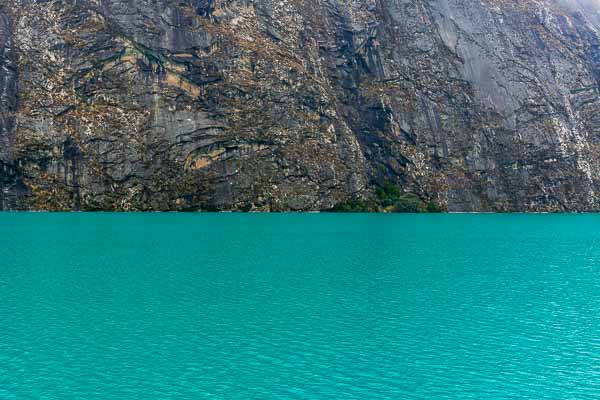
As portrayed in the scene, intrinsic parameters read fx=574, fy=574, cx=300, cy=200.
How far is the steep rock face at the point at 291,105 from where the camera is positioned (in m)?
127

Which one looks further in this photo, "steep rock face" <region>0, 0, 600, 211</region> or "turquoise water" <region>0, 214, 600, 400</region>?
"steep rock face" <region>0, 0, 600, 211</region>

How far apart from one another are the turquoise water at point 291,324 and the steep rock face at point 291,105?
68.7 m

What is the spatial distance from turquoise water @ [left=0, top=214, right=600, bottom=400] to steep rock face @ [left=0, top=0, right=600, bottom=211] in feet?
225

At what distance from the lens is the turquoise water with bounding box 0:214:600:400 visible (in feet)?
70.1

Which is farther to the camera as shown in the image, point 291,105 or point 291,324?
point 291,105

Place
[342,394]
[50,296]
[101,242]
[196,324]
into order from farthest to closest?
[101,242]
[50,296]
[196,324]
[342,394]

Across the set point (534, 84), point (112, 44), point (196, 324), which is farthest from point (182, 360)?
point (534, 84)

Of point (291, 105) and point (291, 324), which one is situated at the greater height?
point (291, 105)

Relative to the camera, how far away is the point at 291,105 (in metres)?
142

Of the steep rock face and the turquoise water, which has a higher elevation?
the steep rock face

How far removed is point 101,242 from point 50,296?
3121 centimetres

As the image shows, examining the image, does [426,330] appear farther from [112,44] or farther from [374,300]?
[112,44]

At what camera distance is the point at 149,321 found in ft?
97.5

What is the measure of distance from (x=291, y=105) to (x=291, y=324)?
380 ft
